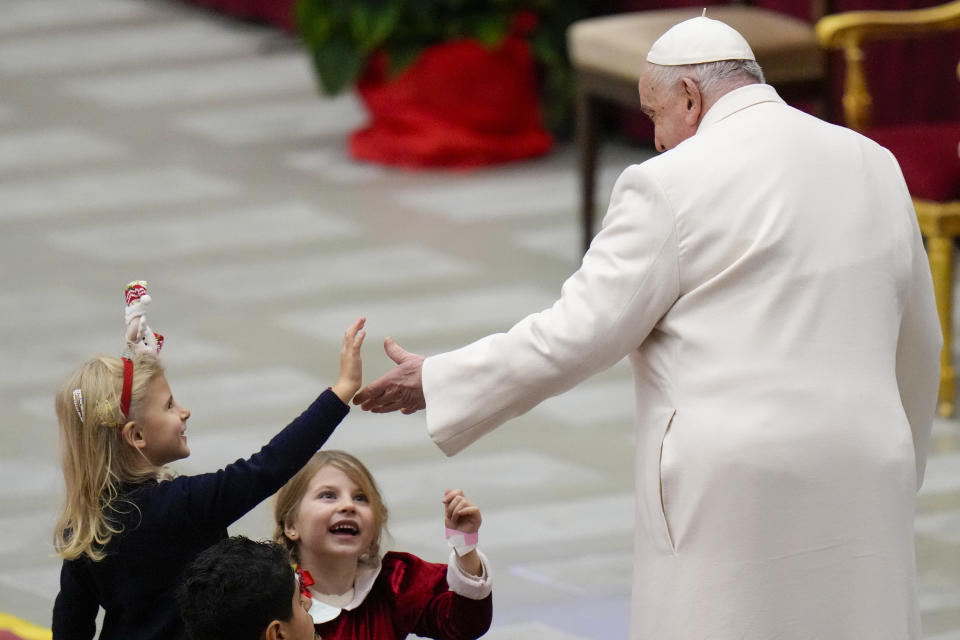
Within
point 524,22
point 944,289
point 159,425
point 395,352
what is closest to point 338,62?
point 524,22

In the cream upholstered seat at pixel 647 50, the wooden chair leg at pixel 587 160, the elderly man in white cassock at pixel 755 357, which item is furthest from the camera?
the wooden chair leg at pixel 587 160

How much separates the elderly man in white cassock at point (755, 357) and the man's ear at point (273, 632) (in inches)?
18.8

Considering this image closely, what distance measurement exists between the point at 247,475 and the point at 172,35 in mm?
7321

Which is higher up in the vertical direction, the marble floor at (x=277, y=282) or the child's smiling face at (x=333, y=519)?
the child's smiling face at (x=333, y=519)

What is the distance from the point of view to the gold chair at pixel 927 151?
4.68 meters

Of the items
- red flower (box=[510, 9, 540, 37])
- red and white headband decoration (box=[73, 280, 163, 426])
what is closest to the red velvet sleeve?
red and white headband decoration (box=[73, 280, 163, 426])

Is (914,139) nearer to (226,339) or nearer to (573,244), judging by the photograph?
(573,244)

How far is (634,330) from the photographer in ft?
8.25

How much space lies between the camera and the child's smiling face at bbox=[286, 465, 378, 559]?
2762 millimetres

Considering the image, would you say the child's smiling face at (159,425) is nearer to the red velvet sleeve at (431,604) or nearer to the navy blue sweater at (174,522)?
the navy blue sweater at (174,522)

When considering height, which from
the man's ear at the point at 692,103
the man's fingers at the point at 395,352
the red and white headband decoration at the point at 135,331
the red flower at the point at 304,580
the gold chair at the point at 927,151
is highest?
the man's ear at the point at 692,103

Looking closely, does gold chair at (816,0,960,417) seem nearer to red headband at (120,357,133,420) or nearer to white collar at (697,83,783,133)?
white collar at (697,83,783,133)

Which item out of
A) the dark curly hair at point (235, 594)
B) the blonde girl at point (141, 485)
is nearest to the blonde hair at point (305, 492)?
the blonde girl at point (141, 485)

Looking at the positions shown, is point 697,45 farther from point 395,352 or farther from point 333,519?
point 333,519
